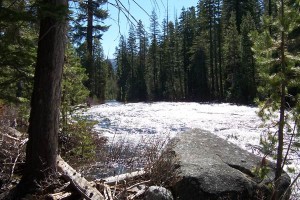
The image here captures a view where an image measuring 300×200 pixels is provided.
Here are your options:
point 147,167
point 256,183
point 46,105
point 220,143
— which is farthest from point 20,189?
point 220,143

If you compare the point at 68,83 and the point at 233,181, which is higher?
the point at 68,83

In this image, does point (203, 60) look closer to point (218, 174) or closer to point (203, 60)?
point (203, 60)

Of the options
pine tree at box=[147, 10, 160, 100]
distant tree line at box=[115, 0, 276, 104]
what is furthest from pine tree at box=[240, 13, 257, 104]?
pine tree at box=[147, 10, 160, 100]

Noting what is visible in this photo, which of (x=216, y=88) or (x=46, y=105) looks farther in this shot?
(x=216, y=88)

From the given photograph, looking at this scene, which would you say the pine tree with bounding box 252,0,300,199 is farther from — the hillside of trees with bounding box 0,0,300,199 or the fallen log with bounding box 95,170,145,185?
the fallen log with bounding box 95,170,145,185

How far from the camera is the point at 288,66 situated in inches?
261

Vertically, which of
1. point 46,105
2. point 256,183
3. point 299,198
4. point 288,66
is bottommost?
point 299,198

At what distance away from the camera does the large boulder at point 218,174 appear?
6328mm

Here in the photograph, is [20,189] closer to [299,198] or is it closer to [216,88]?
[299,198]

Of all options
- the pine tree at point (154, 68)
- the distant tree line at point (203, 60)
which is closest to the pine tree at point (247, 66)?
the distant tree line at point (203, 60)

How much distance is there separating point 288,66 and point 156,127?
34.0 ft

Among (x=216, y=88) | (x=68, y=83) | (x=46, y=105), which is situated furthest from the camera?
(x=216, y=88)

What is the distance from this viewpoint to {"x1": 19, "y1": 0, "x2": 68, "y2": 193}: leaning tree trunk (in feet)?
18.8

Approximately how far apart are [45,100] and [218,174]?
10.1 ft
